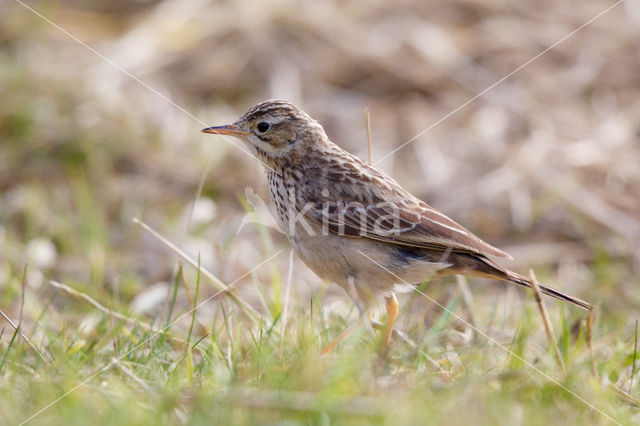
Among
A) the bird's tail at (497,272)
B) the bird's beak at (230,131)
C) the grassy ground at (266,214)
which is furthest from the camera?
the bird's beak at (230,131)

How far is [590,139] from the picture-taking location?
8.98 meters

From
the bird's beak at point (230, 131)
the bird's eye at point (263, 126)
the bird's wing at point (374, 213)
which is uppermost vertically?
the bird's eye at point (263, 126)

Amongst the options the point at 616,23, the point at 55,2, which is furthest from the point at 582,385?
the point at 55,2

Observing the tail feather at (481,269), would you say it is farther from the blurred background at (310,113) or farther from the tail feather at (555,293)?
the blurred background at (310,113)

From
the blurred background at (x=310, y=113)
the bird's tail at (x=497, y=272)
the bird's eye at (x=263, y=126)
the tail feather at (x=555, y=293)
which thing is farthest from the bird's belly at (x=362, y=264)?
the bird's eye at (x=263, y=126)

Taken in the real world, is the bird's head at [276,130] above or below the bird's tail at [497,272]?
above

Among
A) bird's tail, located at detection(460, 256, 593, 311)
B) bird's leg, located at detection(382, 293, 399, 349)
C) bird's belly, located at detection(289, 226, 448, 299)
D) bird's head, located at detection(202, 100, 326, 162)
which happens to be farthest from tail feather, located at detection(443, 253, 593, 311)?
bird's head, located at detection(202, 100, 326, 162)

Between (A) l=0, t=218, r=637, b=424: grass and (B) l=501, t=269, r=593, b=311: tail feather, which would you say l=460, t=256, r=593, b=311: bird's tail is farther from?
(A) l=0, t=218, r=637, b=424: grass

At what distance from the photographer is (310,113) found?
9.72 meters

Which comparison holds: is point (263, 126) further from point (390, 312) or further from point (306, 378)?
point (306, 378)

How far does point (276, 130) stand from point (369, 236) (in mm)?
1010

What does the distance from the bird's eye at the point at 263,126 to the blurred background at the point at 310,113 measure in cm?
94

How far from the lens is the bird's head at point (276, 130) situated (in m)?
5.25

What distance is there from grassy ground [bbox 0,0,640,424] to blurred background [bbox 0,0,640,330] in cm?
3
